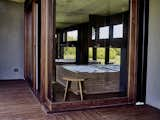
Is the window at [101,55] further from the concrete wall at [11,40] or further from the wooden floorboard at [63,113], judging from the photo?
the concrete wall at [11,40]

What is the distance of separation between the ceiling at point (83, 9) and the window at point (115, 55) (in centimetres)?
81

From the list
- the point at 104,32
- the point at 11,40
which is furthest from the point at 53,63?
the point at 11,40

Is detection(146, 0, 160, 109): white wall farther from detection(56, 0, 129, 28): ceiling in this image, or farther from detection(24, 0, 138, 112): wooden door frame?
detection(56, 0, 129, 28): ceiling

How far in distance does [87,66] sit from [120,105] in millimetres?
1504

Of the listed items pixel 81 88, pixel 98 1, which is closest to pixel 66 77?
pixel 81 88

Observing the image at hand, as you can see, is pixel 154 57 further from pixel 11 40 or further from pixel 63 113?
pixel 11 40

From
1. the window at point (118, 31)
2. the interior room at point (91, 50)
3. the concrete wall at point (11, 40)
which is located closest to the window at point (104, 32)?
the interior room at point (91, 50)

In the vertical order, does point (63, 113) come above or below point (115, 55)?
below

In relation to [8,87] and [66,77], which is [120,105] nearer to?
[66,77]

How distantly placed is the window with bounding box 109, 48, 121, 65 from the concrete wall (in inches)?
123

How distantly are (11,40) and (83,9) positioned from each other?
267cm

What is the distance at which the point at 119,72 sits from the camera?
432 cm

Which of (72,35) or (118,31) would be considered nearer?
(118,31)

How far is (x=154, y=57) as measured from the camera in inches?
146
